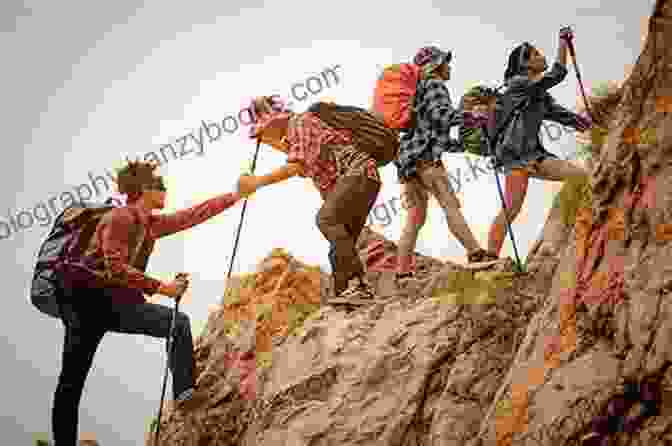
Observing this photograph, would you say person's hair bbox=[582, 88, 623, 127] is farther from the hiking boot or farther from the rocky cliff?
the hiking boot

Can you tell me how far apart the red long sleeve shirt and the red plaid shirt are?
752 millimetres

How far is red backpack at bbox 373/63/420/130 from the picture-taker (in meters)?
7.42

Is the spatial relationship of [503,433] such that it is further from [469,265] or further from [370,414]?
[469,265]

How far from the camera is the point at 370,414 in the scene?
5.17 m

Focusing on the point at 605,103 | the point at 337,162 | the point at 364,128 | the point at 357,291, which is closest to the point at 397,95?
the point at 364,128

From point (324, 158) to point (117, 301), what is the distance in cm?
235

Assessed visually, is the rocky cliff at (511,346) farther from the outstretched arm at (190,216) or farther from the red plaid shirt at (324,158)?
the outstretched arm at (190,216)

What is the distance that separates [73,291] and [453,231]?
372 centimetres

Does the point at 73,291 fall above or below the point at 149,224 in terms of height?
below

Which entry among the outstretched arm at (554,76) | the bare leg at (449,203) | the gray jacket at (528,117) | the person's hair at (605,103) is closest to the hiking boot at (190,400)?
the bare leg at (449,203)

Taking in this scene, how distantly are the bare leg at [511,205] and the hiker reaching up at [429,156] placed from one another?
308mm

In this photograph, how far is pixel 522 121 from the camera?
24.7 ft

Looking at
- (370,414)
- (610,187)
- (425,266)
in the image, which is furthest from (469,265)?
(425,266)

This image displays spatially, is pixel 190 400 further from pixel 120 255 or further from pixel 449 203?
pixel 449 203
